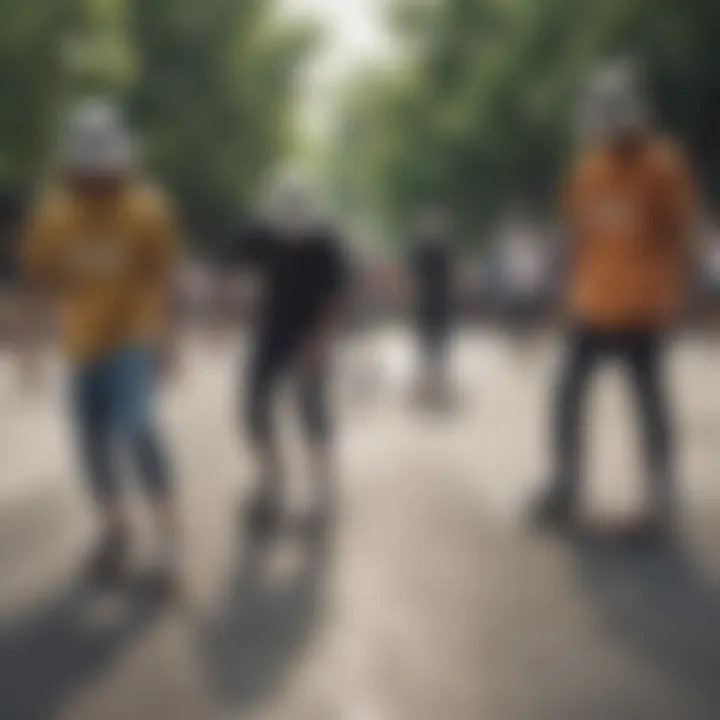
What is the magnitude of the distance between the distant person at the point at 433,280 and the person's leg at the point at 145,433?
7.55 meters

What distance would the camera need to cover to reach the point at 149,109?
90.3 ft

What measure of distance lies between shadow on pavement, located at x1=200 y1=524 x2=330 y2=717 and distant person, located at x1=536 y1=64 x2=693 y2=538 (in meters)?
1.32

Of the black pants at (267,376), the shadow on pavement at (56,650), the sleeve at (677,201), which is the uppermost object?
the sleeve at (677,201)

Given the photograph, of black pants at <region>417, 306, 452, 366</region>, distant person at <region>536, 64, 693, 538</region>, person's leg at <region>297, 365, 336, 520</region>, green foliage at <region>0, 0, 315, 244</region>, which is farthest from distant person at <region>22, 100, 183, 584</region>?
green foliage at <region>0, 0, 315, 244</region>

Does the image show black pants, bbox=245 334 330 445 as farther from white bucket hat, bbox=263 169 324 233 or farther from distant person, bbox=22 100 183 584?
distant person, bbox=22 100 183 584

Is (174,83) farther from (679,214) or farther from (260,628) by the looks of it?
(260,628)

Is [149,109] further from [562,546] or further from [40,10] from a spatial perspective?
[562,546]

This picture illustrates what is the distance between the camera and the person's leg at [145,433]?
5.70 metres

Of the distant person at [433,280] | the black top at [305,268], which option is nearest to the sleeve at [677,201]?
the black top at [305,268]

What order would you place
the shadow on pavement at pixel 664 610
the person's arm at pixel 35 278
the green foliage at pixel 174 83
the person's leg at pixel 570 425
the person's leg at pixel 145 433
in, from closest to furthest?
the shadow on pavement at pixel 664 610, the person's arm at pixel 35 278, the person's leg at pixel 145 433, the person's leg at pixel 570 425, the green foliage at pixel 174 83

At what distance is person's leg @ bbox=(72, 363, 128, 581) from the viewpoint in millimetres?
5699

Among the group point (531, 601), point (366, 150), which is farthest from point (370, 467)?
point (366, 150)

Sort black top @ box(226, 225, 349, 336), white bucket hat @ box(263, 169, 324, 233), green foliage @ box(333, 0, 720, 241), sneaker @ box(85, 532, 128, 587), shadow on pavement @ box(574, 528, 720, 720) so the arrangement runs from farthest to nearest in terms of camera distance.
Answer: green foliage @ box(333, 0, 720, 241) < black top @ box(226, 225, 349, 336) < white bucket hat @ box(263, 169, 324, 233) < sneaker @ box(85, 532, 128, 587) < shadow on pavement @ box(574, 528, 720, 720)

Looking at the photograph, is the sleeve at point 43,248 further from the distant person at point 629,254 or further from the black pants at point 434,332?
the black pants at point 434,332
